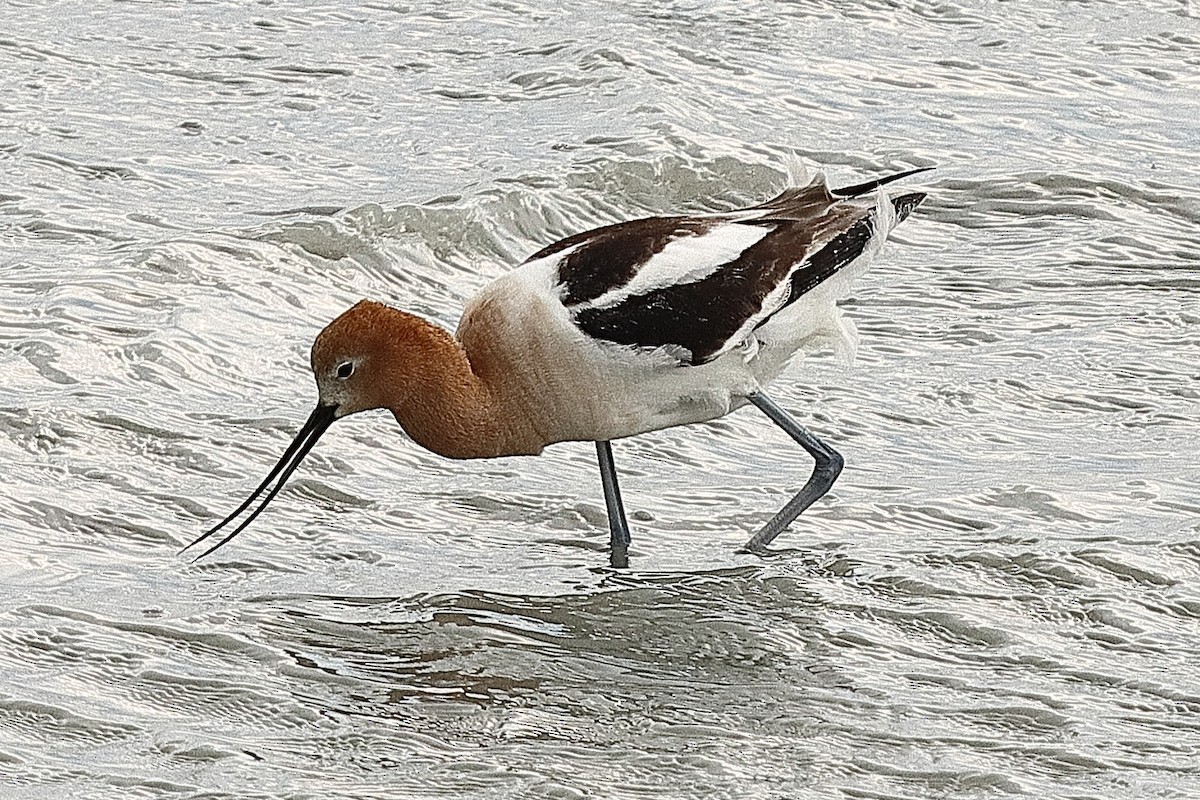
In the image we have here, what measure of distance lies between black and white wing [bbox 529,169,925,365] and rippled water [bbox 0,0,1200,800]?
67 cm

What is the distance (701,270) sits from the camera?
6023 mm

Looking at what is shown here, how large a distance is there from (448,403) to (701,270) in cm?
83

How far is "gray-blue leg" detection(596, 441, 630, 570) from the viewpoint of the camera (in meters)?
6.00

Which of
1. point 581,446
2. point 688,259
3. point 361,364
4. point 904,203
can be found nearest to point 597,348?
point 688,259

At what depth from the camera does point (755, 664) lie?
5.33m

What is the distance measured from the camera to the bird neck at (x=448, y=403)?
18.9 ft

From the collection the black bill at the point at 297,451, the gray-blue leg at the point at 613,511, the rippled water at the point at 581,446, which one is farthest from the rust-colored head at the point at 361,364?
the gray-blue leg at the point at 613,511

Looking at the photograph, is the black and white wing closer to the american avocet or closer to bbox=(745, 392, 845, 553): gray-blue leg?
the american avocet

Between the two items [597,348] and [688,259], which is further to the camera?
[688,259]

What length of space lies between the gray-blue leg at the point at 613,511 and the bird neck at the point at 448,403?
11.1 inches

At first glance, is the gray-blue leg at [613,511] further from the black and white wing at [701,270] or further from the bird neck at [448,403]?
the black and white wing at [701,270]

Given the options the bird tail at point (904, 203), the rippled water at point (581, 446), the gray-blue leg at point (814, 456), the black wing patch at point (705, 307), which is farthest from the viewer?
the bird tail at point (904, 203)

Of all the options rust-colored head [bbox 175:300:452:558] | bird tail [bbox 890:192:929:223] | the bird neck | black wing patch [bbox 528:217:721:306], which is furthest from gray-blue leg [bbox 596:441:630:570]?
bird tail [bbox 890:192:929:223]

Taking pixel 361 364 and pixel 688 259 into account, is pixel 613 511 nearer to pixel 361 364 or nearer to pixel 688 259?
pixel 688 259
